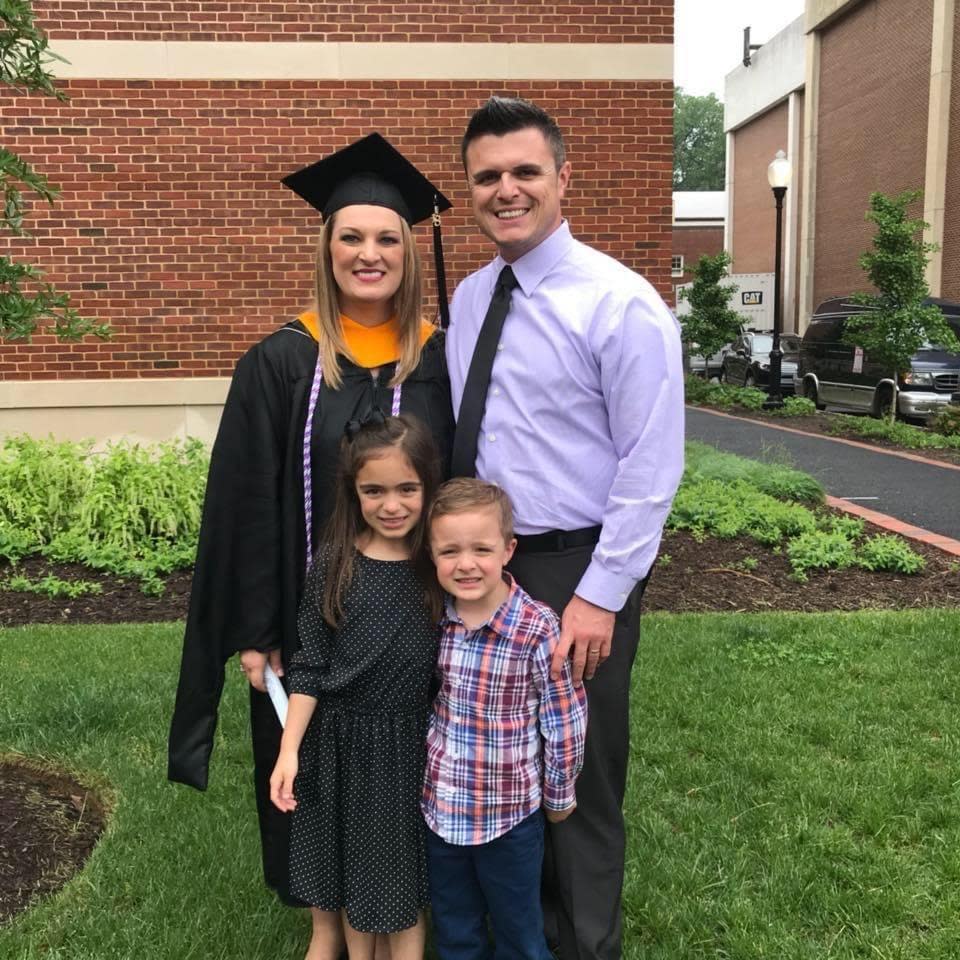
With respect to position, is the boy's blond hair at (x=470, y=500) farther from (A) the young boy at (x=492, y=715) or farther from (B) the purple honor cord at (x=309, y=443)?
(B) the purple honor cord at (x=309, y=443)

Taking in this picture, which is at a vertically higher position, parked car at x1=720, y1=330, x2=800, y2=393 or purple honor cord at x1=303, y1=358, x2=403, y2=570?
purple honor cord at x1=303, y1=358, x2=403, y2=570

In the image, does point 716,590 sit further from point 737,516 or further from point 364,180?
point 364,180

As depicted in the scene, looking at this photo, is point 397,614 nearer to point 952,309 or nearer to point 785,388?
point 952,309

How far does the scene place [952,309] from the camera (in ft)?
58.5

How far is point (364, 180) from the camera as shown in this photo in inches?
98.3

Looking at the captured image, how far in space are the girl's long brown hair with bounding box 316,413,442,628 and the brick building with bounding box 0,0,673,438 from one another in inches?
234

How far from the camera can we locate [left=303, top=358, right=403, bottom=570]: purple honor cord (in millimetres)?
2439

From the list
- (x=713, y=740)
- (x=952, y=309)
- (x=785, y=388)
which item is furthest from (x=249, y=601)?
(x=785, y=388)

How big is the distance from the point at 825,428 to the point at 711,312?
10.2 meters

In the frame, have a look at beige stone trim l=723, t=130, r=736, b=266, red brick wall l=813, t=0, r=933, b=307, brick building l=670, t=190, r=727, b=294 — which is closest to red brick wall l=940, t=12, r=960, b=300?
red brick wall l=813, t=0, r=933, b=307

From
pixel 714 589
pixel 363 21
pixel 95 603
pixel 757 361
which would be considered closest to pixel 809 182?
pixel 757 361

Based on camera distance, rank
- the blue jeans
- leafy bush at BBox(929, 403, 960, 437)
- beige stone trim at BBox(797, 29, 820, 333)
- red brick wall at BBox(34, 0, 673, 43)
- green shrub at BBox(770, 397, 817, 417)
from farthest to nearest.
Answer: beige stone trim at BBox(797, 29, 820, 333) < green shrub at BBox(770, 397, 817, 417) < leafy bush at BBox(929, 403, 960, 437) < red brick wall at BBox(34, 0, 673, 43) < the blue jeans

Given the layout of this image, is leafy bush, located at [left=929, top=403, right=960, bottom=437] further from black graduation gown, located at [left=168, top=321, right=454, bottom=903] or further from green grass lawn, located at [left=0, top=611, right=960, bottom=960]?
black graduation gown, located at [left=168, top=321, right=454, bottom=903]

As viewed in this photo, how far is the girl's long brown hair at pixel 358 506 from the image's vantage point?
7.47 feet
